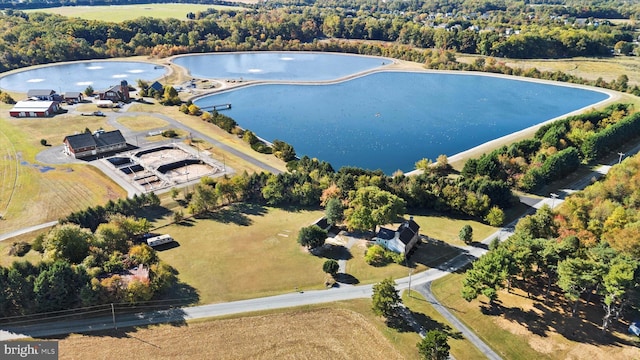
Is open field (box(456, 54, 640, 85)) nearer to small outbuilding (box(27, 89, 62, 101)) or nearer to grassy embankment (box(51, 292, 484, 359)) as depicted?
grassy embankment (box(51, 292, 484, 359))

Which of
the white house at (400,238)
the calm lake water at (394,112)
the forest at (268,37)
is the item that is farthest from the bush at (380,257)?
the forest at (268,37)

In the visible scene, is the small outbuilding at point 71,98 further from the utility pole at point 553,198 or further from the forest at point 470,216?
the utility pole at point 553,198

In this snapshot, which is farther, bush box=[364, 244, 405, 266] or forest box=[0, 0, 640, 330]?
bush box=[364, 244, 405, 266]

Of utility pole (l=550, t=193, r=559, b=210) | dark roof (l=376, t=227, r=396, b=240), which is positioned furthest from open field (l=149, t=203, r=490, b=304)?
utility pole (l=550, t=193, r=559, b=210)

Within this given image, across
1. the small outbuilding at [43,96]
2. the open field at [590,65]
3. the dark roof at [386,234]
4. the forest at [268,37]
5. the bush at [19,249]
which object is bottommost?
the bush at [19,249]

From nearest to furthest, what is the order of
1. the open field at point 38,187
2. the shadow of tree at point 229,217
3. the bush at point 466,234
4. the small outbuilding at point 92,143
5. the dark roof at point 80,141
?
the bush at point 466,234 < the shadow of tree at point 229,217 < the open field at point 38,187 < the dark roof at point 80,141 < the small outbuilding at point 92,143

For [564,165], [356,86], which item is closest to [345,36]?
[356,86]

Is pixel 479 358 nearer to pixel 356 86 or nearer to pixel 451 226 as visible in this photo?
pixel 451 226
